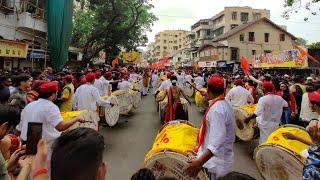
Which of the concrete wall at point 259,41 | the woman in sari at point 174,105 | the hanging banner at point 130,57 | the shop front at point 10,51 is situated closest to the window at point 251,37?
the concrete wall at point 259,41

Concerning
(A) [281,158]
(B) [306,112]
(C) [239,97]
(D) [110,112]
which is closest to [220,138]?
(A) [281,158]

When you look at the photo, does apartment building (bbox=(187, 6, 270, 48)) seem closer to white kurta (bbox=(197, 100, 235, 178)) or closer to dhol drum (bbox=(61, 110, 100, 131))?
dhol drum (bbox=(61, 110, 100, 131))

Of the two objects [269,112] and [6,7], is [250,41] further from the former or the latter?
[269,112]

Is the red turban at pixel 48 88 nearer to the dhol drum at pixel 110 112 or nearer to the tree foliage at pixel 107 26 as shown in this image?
the dhol drum at pixel 110 112

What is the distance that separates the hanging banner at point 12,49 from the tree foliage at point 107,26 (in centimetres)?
1234

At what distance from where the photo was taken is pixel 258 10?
8288cm

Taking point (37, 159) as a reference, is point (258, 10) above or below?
above

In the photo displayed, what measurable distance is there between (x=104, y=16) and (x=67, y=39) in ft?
49.2

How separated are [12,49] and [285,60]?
47.8ft

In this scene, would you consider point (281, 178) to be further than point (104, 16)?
No

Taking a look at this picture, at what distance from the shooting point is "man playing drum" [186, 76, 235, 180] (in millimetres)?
4223

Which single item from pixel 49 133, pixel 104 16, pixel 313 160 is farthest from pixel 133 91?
pixel 104 16

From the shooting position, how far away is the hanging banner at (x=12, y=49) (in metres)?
16.6

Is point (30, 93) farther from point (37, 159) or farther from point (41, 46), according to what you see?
point (41, 46)
